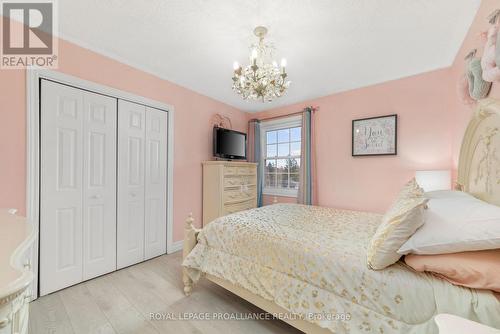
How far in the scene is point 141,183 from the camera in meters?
2.70

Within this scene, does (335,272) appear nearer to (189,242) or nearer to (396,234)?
(396,234)

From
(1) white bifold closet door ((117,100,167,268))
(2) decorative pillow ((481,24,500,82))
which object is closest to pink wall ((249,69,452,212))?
(2) decorative pillow ((481,24,500,82))

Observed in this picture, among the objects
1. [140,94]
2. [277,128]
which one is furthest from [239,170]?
[140,94]

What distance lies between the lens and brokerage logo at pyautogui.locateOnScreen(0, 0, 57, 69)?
175cm

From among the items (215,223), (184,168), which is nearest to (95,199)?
(184,168)

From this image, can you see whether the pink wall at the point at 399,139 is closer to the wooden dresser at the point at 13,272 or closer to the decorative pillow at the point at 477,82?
the decorative pillow at the point at 477,82

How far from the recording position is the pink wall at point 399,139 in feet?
8.48

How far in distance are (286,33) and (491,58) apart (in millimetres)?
1445

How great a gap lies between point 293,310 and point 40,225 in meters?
2.36

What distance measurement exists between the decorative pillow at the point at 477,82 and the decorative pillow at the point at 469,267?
124cm

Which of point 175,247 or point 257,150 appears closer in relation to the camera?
point 175,247

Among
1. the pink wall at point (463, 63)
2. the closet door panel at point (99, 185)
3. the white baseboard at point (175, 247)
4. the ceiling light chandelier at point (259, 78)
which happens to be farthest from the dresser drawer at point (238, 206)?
the pink wall at point (463, 63)

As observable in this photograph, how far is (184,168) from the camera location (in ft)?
10.5

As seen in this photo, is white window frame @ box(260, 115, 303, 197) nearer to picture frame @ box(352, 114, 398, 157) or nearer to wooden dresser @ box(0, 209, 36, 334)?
picture frame @ box(352, 114, 398, 157)
